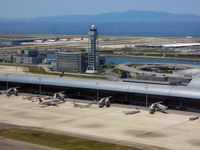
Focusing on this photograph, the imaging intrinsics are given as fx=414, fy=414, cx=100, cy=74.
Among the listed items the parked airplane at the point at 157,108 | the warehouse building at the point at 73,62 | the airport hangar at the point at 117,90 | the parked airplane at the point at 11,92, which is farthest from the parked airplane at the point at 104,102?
the warehouse building at the point at 73,62

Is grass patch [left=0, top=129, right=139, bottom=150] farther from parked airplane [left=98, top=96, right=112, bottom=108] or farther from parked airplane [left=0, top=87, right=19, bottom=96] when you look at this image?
parked airplane [left=0, top=87, right=19, bottom=96]

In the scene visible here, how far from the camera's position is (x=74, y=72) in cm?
12175

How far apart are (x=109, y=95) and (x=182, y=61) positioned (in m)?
90.5

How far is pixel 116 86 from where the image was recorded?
228 ft

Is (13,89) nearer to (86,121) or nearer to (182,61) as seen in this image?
(86,121)

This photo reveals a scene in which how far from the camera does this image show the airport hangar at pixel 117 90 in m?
63.4

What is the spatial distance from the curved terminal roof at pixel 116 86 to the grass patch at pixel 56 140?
21155 mm

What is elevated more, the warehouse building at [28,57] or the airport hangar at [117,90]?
the warehouse building at [28,57]

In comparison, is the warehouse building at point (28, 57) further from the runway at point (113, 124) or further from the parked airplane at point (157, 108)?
the parked airplane at point (157, 108)

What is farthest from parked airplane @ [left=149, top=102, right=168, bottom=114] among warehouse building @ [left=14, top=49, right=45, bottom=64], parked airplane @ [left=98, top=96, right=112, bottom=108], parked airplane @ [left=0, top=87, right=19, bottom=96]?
warehouse building @ [left=14, top=49, right=45, bottom=64]

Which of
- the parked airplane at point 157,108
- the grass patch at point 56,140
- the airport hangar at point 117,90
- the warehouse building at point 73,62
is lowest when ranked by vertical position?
the grass patch at point 56,140

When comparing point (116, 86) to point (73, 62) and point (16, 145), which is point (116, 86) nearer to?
point (16, 145)

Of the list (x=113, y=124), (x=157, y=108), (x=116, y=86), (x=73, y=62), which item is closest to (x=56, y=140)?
(x=113, y=124)

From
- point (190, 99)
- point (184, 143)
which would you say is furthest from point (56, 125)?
point (190, 99)
